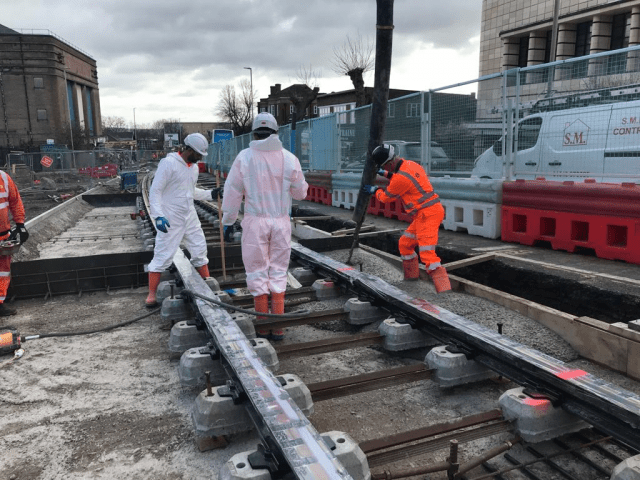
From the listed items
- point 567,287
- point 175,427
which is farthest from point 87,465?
point 567,287

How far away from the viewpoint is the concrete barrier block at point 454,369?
10.8 feet

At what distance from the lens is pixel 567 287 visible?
5328 millimetres

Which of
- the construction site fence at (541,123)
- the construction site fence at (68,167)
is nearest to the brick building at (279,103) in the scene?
the construction site fence at (68,167)

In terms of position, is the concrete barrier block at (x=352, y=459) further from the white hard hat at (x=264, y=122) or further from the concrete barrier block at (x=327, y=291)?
the concrete barrier block at (x=327, y=291)

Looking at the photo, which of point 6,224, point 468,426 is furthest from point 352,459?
point 6,224

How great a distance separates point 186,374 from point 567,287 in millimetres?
4024

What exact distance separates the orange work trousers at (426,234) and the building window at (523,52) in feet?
94.0

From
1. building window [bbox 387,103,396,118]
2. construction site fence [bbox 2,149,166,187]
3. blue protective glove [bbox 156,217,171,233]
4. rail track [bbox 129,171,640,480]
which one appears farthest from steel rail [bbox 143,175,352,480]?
construction site fence [bbox 2,149,166,187]

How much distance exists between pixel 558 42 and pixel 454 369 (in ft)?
97.2

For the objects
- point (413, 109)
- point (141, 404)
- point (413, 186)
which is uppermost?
point (413, 109)

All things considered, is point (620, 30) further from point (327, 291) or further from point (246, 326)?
point (246, 326)

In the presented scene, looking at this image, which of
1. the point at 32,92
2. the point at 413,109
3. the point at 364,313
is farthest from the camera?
the point at 32,92

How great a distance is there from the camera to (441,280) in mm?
5574

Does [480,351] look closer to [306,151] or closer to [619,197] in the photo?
[619,197]
